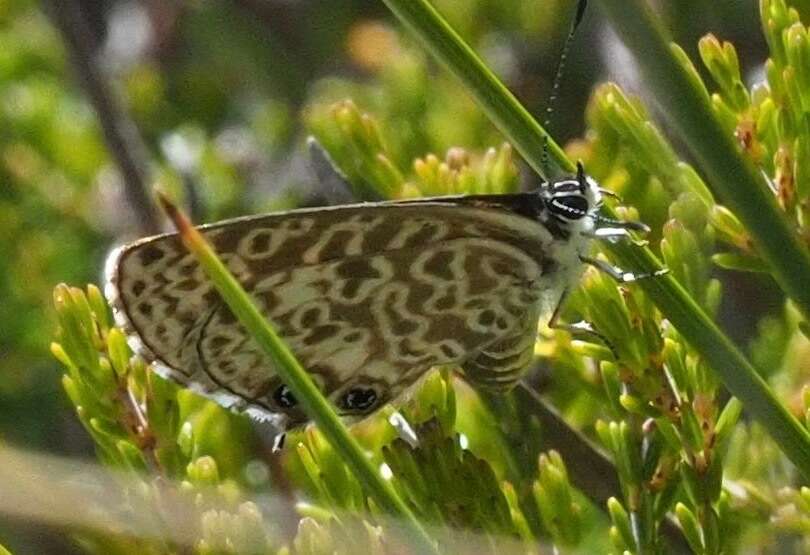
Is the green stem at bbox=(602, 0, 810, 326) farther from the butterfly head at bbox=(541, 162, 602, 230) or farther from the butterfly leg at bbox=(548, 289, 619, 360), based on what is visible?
the butterfly head at bbox=(541, 162, 602, 230)

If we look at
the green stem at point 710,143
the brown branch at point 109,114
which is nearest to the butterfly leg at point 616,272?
the green stem at point 710,143

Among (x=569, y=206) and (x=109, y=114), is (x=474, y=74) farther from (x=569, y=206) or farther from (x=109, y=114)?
(x=109, y=114)

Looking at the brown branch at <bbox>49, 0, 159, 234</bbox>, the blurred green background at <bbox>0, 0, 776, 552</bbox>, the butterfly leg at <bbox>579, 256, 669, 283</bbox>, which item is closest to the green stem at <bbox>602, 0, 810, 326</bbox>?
the butterfly leg at <bbox>579, 256, 669, 283</bbox>

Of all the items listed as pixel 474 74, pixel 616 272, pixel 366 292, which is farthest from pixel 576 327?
pixel 474 74

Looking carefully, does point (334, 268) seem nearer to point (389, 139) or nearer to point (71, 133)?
point (389, 139)

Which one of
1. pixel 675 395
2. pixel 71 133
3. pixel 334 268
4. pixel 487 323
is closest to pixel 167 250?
pixel 334 268

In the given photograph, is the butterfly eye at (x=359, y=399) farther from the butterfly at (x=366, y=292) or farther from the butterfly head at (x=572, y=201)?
the butterfly head at (x=572, y=201)
